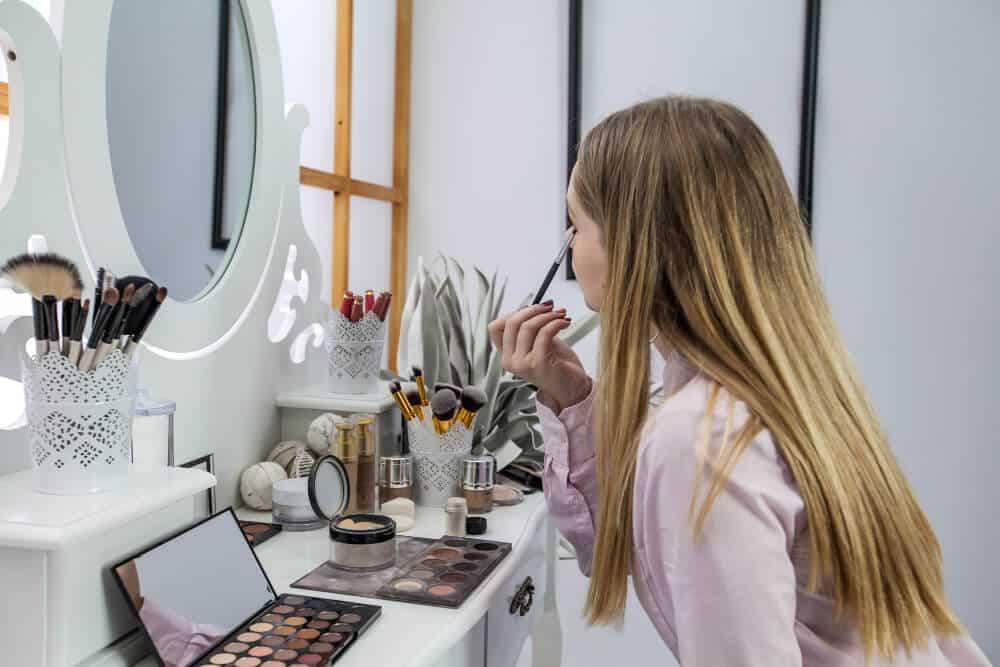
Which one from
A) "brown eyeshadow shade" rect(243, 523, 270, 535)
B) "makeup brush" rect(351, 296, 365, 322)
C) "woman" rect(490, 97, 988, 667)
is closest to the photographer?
"woman" rect(490, 97, 988, 667)

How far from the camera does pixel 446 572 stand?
3.39 feet

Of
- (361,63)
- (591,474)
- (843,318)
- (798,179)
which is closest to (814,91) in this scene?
(798,179)

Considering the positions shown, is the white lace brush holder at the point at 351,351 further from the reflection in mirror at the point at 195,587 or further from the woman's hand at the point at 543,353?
the reflection in mirror at the point at 195,587

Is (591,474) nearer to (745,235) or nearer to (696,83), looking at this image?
(745,235)

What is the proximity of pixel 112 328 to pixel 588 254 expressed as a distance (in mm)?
466

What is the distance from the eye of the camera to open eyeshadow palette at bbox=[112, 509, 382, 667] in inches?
31.1

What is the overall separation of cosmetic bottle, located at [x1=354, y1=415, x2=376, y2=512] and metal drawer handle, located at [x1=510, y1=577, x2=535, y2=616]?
0.80ft

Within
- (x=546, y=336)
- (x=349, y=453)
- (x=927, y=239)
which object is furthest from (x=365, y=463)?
(x=927, y=239)

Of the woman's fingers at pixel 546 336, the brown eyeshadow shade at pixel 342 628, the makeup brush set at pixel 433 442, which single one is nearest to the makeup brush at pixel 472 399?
the makeup brush set at pixel 433 442

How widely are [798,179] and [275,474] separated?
52.1 inches

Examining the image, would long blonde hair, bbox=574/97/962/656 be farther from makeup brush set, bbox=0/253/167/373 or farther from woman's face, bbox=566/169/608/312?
makeup brush set, bbox=0/253/167/373

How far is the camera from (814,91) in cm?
193

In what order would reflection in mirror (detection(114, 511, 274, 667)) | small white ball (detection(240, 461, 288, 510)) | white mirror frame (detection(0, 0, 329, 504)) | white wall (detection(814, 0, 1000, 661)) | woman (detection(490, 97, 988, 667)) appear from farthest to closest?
white wall (detection(814, 0, 1000, 661)) < small white ball (detection(240, 461, 288, 510)) < white mirror frame (detection(0, 0, 329, 504)) < reflection in mirror (detection(114, 511, 274, 667)) < woman (detection(490, 97, 988, 667))

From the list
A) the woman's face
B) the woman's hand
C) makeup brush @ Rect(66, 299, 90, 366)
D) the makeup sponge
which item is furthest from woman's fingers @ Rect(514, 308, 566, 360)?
makeup brush @ Rect(66, 299, 90, 366)
